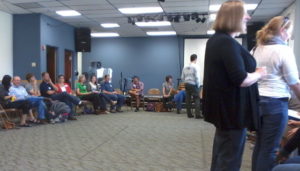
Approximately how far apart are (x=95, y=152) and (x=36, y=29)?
19.9 feet

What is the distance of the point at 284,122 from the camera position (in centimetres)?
195

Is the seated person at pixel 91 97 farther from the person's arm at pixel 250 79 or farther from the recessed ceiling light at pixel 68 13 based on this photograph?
the person's arm at pixel 250 79

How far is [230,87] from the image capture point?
150 cm

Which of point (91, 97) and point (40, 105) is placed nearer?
point (40, 105)

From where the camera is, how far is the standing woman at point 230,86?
149 centimetres

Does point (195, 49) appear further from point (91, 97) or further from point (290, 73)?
point (290, 73)

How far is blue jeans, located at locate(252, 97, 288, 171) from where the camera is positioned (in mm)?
1930

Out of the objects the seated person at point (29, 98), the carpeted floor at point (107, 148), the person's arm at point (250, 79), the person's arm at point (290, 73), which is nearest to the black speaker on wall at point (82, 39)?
the seated person at point (29, 98)

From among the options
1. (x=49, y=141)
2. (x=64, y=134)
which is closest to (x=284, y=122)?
(x=49, y=141)

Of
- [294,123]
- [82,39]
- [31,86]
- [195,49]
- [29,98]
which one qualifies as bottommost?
[29,98]

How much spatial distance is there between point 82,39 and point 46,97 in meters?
4.49

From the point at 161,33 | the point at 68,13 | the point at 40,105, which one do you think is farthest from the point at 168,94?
the point at 40,105

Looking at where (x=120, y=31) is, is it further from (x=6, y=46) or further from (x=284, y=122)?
(x=284, y=122)

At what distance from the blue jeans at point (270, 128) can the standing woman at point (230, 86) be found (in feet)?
1.37
